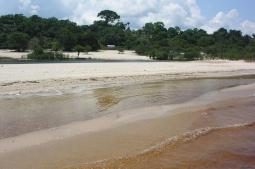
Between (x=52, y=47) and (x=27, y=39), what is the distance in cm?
562

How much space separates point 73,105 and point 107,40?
3053 inches

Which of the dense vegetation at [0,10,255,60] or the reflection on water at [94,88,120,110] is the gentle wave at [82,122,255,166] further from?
the dense vegetation at [0,10,255,60]

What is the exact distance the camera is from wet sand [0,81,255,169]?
946 cm

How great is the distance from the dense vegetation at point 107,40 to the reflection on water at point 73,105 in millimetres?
38156

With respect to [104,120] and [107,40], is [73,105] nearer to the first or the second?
[104,120]

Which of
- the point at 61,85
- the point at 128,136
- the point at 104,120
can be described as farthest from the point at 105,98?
A: the point at 128,136

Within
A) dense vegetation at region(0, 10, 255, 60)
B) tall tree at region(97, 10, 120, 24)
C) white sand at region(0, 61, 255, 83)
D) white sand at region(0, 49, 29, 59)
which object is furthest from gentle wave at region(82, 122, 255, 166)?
tall tree at region(97, 10, 120, 24)

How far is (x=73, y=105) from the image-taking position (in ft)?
56.7

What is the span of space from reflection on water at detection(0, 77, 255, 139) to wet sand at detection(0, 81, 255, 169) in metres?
0.94

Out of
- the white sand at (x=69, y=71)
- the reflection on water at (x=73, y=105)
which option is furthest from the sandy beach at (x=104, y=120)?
the white sand at (x=69, y=71)

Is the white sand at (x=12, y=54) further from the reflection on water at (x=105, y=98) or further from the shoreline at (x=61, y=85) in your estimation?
the reflection on water at (x=105, y=98)

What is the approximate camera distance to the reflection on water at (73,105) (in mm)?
13330

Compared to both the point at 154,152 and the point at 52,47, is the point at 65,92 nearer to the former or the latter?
the point at 154,152

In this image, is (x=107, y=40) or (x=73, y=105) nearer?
(x=73, y=105)
